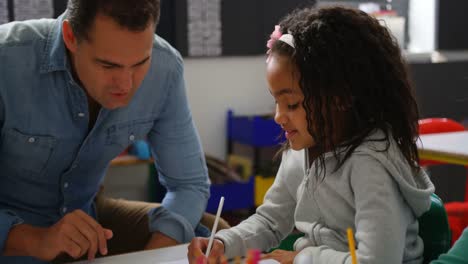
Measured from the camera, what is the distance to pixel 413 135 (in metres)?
1.15

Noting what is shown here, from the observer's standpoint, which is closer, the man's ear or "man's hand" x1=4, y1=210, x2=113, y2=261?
"man's hand" x1=4, y1=210, x2=113, y2=261

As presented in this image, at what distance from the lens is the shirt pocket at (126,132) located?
174 cm

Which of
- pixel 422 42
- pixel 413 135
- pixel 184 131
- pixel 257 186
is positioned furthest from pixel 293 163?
pixel 422 42

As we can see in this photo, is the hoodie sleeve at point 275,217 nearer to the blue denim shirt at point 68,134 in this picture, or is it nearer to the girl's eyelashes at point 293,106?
the girl's eyelashes at point 293,106

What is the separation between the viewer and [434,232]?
1234 mm

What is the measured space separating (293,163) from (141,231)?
76 cm

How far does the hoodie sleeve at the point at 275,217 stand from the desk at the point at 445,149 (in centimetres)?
74

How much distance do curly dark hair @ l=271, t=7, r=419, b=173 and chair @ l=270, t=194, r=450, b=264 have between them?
0.16 metres

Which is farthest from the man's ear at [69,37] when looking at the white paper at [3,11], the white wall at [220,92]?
the white wall at [220,92]

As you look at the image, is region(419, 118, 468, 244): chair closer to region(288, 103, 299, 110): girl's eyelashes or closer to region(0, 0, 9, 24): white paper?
region(288, 103, 299, 110): girl's eyelashes

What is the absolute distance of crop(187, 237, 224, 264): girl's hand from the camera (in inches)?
45.1

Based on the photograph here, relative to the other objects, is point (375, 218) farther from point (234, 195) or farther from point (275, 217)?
point (234, 195)

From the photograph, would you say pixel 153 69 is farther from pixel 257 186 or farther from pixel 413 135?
pixel 257 186

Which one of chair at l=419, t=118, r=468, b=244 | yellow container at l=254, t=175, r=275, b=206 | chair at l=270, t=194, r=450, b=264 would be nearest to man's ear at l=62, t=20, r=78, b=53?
chair at l=270, t=194, r=450, b=264
